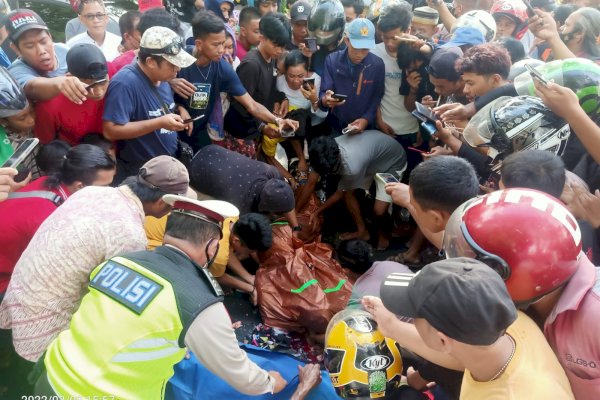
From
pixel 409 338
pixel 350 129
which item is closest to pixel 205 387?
pixel 409 338

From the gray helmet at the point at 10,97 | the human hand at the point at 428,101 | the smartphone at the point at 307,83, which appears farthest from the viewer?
the smartphone at the point at 307,83

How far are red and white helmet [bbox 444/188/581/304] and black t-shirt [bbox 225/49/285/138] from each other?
8.48 feet

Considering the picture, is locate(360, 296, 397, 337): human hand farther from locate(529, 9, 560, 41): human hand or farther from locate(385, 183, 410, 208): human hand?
locate(529, 9, 560, 41): human hand

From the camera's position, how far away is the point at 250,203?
308 cm

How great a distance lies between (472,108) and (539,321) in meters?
1.54

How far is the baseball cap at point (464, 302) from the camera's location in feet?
3.88

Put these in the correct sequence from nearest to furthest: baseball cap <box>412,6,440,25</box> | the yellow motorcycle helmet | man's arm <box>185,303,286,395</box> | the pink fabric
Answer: the pink fabric < man's arm <box>185,303,286,395</box> < the yellow motorcycle helmet < baseball cap <box>412,6,440,25</box>

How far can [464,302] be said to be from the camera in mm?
1189

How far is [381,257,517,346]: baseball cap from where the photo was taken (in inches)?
46.6

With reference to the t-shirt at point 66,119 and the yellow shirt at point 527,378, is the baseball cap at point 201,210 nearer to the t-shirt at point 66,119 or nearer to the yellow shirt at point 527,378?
the yellow shirt at point 527,378

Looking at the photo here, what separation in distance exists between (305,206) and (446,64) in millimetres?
1557

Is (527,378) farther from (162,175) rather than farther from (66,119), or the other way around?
(66,119)

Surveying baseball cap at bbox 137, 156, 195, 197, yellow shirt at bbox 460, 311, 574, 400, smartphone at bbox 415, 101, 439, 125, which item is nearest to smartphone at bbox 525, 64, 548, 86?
smartphone at bbox 415, 101, 439, 125

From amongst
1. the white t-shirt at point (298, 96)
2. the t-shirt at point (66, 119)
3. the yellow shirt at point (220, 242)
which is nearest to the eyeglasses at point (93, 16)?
the t-shirt at point (66, 119)
